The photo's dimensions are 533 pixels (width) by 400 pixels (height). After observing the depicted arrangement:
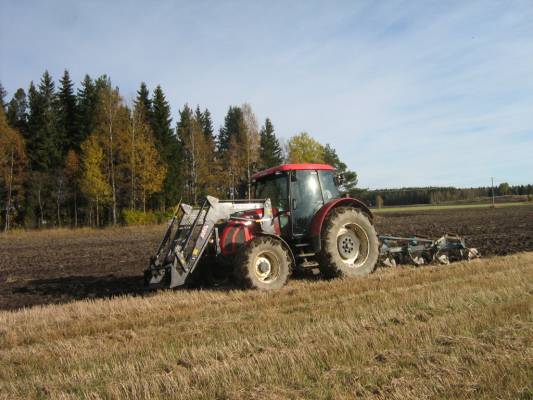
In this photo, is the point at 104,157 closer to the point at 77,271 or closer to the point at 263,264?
the point at 77,271

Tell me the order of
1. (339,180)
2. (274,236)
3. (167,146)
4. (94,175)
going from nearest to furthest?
(274,236), (339,180), (94,175), (167,146)

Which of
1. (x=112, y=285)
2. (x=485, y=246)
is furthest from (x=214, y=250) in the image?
(x=485, y=246)

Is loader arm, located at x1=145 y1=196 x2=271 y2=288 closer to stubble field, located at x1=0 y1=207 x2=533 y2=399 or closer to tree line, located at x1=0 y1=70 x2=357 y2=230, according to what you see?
stubble field, located at x1=0 y1=207 x2=533 y2=399

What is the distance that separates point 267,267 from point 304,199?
1.69 metres

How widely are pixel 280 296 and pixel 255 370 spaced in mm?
3352

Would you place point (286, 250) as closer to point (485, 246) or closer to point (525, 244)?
point (485, 246)

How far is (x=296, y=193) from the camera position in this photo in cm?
899

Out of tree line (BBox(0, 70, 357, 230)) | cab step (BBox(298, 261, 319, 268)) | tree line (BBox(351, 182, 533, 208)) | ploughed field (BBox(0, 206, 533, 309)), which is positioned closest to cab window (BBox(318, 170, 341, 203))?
cab step (BBox(298, 261, 319, 268))

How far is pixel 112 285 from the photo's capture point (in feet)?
32.8

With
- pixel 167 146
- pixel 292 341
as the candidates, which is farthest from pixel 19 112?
pixel 292 341

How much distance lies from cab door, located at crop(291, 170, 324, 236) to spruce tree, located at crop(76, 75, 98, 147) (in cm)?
3307

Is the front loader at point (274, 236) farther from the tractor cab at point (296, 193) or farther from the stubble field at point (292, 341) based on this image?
the stubble field at point (292, 341)

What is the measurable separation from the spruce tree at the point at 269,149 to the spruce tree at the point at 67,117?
695 inches

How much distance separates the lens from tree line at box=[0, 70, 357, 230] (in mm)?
33969
